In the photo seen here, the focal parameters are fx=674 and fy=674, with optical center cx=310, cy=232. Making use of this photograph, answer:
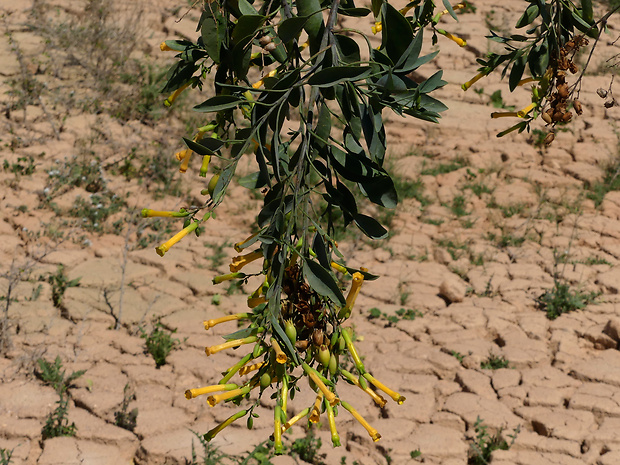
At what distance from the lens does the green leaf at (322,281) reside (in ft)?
→ 3.73

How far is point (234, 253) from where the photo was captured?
4.80 m

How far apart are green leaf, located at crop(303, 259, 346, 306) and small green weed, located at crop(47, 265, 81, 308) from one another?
10.1 feet

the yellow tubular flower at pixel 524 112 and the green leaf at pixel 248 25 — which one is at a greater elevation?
the green leaf at pixel 248 25

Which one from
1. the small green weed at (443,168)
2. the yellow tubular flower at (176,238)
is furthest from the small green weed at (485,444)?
the small green weed at (443,168)

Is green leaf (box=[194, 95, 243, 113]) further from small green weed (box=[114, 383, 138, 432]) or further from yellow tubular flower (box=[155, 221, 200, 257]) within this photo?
small green weed (box=[114, 383, 138, 432])

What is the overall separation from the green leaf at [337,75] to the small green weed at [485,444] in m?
2.35

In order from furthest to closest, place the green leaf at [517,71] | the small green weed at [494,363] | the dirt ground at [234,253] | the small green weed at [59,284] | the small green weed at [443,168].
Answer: the small green weed at [443,168] < the small green weed at [59,284] < the small green weed at [494,363] < the dirt ground at [234,253] < the green leaf at [517,71]

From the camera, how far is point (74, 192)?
4926 millimetres

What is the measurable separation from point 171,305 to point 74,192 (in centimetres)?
145

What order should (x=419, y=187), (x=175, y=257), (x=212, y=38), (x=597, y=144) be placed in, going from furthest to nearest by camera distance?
1. (x=597, y=144)
2. (x=419, y=187)
3. (x=175, y=257)
4. (x=212, y=38)

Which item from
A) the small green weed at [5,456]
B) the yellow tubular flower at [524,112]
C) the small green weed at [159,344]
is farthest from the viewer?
the small green weed at [159,344]

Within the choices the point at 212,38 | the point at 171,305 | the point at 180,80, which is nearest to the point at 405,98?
the point at 212,38

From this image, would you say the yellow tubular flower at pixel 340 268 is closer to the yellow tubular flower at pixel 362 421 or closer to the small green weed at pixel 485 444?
the yellow tubular flower at pixel 362 421

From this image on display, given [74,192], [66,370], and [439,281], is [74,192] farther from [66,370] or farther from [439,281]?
[439,281]
